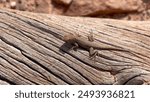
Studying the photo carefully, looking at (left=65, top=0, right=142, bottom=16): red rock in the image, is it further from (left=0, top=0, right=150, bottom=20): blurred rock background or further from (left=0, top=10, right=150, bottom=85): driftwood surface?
(left=0, top=10, right=150, bottom=85): driftwood surface

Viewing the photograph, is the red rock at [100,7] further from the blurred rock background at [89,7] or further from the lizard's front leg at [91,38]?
the lizard's front leg at [91,38]

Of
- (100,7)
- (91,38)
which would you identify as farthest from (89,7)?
(91,38)

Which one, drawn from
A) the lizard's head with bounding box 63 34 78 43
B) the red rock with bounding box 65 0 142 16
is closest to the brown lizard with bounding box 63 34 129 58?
the lizard's head with bounding box 63 34 78 43

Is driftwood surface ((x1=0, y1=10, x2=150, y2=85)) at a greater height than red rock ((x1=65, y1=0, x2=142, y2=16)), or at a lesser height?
lesser

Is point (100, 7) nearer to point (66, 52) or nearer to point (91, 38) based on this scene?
point (91, 38)

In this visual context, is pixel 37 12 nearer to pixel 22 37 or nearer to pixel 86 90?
pixel 22 37

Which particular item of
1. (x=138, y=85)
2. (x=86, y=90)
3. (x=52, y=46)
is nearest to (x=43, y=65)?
(x=52, y=46)
